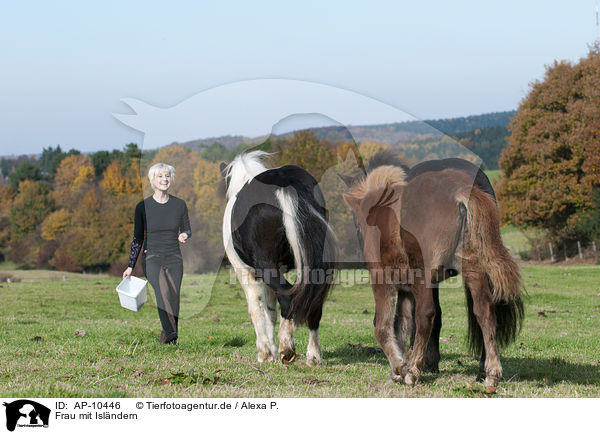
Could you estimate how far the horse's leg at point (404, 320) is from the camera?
5.71m

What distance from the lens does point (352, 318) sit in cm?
1230

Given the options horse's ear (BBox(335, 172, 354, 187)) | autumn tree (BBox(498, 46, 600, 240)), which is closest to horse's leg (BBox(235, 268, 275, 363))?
horse's ear (BBox(335, 172, 354, 187))

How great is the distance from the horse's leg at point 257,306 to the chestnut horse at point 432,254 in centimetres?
186

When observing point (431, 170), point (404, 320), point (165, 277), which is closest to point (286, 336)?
point (404, 320)

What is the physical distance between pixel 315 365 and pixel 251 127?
301cm

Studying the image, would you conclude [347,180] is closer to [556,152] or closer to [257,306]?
[257,306]

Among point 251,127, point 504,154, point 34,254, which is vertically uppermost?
point 504,154

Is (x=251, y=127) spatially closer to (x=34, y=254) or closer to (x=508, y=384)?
(x=508, y=384)

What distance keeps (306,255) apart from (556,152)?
29890 millimetres

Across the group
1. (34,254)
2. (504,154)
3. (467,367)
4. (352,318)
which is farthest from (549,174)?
(34,254)

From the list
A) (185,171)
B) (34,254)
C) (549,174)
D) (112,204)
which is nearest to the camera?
(185,171)

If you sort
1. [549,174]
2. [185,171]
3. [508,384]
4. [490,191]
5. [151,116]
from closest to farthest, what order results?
[508,384] < [490,191] < [151,116] < [185,171] < [549,174]

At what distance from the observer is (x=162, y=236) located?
24.6 ft
